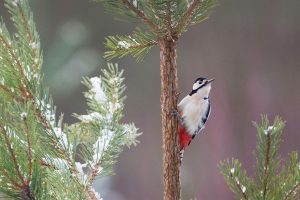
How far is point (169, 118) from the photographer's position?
0.64 meters

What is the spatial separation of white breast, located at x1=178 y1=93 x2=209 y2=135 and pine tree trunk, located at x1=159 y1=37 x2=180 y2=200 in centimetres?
16

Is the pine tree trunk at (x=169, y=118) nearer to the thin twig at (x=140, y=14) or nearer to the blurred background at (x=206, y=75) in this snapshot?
the thin twig at (x=140, y=14)

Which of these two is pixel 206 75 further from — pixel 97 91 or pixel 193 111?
pixel 97 91

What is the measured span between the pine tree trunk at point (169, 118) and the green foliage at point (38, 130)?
2.0 inches

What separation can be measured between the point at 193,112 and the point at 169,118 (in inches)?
9.2

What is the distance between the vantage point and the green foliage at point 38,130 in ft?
1.68

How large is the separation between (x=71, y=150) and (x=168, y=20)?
16 centimetres

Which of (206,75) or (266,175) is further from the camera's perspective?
(206,75)

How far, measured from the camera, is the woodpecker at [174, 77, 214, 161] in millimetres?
851

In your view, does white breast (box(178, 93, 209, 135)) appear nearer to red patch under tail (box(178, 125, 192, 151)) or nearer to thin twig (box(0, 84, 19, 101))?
red patch under tail (box(178, 125, 192, 151))

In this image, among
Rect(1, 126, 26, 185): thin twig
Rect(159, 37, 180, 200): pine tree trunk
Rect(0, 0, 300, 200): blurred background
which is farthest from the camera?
Rect(0, 0, 300, 200): blurred background

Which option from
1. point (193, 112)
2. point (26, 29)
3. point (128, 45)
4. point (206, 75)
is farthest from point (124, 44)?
point (206, 75)

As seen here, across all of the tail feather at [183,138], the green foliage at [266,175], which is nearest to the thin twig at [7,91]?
the green foliage at [266,175]

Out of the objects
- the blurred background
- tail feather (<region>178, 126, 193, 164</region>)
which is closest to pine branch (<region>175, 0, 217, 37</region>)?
tail feather (<region>178, 126, 193, 164</region>)
